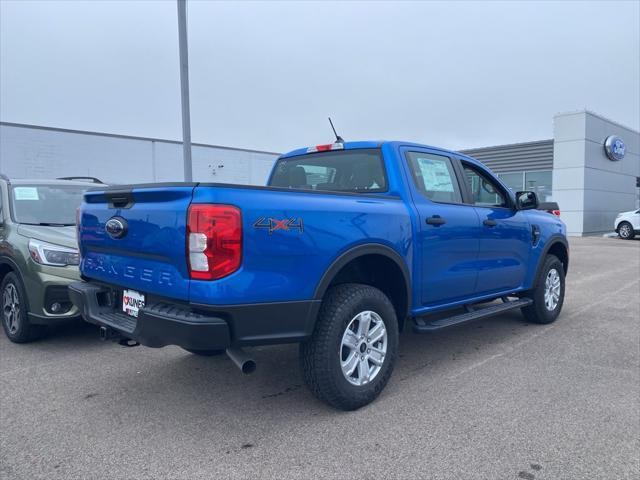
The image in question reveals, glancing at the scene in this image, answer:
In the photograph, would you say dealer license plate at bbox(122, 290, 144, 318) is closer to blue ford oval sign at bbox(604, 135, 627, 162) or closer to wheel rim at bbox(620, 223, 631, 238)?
wheel rim at bbox(620, 223, 631, 238)

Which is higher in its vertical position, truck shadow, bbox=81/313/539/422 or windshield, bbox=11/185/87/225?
windshield, bbox=11/185/87/225

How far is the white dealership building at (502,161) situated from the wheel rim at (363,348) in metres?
16.5

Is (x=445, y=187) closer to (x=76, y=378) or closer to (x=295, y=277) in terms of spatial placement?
(x=295, y=277)

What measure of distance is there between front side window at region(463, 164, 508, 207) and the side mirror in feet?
0.44

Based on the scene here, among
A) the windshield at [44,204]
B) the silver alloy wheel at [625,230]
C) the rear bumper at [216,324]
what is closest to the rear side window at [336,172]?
the rear bumper at [216,324]

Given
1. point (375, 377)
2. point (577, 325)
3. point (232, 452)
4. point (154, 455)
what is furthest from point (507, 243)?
point (154, 455)

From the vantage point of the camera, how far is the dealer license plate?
10.5ft

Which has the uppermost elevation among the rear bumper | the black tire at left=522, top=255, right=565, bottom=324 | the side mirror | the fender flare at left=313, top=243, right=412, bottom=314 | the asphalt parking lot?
the side mirror

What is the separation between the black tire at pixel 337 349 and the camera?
3203mm

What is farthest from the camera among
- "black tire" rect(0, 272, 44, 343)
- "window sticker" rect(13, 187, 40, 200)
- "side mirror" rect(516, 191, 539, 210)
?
"window sticker" rect(13, 187, 40, 200)

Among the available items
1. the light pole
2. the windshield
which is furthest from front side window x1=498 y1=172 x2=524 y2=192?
the windshield

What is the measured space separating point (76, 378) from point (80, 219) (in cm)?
129

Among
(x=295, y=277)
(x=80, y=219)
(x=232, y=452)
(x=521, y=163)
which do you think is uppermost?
(x=521, y=163)

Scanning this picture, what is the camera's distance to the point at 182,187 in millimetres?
2887
